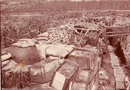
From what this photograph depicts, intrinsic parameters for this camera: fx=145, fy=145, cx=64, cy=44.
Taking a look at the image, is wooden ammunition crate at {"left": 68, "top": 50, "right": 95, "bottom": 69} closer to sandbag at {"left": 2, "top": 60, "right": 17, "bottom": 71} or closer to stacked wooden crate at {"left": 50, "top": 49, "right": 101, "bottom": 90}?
stacked wooden crate at {"left": 50, "top": 49, "right": 101, "bottom": 90}

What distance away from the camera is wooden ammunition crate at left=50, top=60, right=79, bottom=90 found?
9.84ft

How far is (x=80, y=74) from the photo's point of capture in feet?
10.9

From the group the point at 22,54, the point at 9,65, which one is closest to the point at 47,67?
the point at 22,54

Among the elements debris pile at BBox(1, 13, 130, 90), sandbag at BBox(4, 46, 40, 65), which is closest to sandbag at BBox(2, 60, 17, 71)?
debris pile at BBox(1, 13, 130, 90)

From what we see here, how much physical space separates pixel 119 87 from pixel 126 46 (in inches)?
147

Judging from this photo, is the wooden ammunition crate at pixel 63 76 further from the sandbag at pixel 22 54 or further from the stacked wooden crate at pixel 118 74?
the stacked wooden crate at pixel 118 74

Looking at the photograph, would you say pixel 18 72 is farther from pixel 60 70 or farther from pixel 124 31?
pixel 124 31

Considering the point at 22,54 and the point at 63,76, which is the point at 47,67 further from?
the point at 22,54

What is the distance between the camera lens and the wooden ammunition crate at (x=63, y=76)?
3000 millimetres

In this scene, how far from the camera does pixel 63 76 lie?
2988 mm

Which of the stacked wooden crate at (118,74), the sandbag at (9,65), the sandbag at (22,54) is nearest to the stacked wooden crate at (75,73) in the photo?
the sandbag at (22,54)

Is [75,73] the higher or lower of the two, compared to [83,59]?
lower

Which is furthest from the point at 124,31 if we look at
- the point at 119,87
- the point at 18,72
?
the point at 18,72

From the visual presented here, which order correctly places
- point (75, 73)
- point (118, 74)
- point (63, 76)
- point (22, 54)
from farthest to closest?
point (118, 74) < point (22, 54) < point (75, 73) < point (63, 76)
